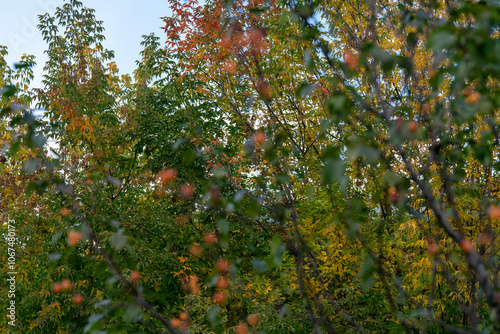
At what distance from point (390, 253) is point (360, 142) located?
5028 millimetres

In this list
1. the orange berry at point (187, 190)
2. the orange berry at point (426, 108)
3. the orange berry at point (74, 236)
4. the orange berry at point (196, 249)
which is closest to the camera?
the orange berry at point (74, 236)

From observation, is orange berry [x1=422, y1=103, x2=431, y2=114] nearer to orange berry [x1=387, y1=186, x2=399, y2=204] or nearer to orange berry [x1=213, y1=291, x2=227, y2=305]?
orange berry [x1=387, y1=186, x2=399, y2=204]

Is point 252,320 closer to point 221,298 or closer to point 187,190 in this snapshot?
point 221,298

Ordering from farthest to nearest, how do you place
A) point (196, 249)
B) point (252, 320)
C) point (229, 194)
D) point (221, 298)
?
point (229, 194) → point (196, 249) → point (252, 320) → point (221, 298)

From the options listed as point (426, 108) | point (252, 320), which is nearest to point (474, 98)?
point (426, 108)

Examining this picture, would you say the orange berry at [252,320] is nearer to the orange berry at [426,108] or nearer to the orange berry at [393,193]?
the orange berry at [393,193]

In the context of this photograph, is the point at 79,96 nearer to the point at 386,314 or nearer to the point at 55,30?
the point at 55,30

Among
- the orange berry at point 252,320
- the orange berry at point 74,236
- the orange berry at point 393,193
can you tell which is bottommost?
the orange berry at point 252,320

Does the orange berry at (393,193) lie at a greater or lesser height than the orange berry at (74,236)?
greater

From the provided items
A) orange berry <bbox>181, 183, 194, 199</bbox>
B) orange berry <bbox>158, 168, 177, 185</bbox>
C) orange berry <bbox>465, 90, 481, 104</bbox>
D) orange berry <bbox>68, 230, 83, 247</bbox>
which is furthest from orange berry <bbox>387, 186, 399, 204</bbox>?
orange berry <bbox>181, 183, 194, 199</bbox>

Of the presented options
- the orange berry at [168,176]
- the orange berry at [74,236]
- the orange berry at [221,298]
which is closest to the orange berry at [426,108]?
the orange berry at [221,298]

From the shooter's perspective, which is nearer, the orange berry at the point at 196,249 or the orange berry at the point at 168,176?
the orange berry at the point at 196,249

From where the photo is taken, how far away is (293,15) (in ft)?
6.45

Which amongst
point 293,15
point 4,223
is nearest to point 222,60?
point 293,15
